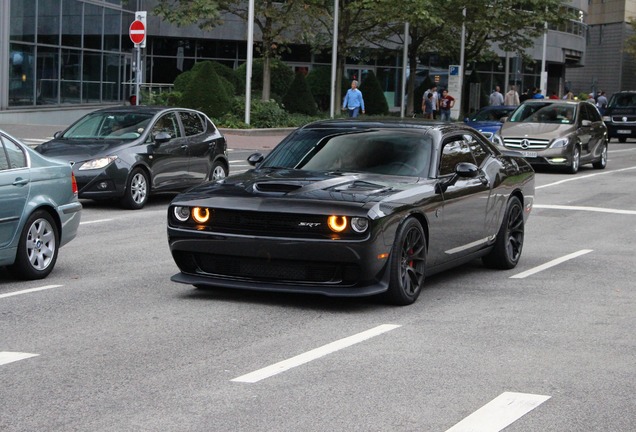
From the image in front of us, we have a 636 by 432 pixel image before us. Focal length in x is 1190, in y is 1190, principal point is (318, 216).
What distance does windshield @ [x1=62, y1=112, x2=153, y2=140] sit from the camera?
57.0 ft

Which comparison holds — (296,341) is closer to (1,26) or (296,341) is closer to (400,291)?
(400,291)

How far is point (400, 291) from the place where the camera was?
357 inches

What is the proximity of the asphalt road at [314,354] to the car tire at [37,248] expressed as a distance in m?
0.13

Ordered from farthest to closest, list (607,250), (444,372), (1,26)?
1. (1,26)
2. (607,250)
3. (444,372)

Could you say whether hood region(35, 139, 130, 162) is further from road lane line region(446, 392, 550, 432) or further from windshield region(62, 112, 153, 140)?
road lane line region(446, 392, 550, 432)

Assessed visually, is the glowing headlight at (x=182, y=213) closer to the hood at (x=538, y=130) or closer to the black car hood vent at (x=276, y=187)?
the black car hood vent at (x=276, y=187)

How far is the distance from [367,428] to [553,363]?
2.05 m

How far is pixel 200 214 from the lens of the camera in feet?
29.9

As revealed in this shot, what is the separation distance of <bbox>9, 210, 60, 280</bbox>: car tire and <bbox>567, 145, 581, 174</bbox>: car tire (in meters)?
18.4

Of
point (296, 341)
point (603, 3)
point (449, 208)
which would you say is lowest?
point (296, 341)

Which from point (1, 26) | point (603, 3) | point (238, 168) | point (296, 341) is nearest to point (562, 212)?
point (238, 168)

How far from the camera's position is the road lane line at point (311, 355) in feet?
22.1

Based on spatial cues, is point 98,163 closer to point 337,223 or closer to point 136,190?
point 136,190

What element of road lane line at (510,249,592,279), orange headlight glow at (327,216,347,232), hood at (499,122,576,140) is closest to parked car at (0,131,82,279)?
orange headlight glow at (327,216,347,232)
